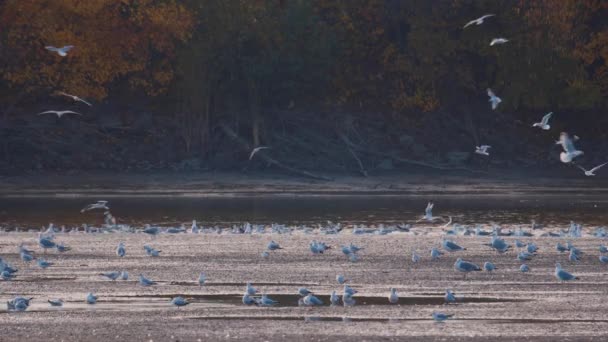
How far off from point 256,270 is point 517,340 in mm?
6708

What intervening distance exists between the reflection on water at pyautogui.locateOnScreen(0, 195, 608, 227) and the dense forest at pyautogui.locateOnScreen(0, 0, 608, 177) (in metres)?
5.22

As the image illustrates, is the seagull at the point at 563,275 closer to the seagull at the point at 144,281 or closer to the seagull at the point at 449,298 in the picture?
the seagull at the point at 449,298

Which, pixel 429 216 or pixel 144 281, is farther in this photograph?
pixel 429 216

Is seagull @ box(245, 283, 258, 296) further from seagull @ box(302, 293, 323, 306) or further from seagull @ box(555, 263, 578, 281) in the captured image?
seagull @ box(555, 263, 578, 281)

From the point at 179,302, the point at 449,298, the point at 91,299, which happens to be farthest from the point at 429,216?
the point at 91,299

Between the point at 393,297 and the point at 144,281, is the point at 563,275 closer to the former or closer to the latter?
the point at 393,297

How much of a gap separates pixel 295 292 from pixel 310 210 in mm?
15264

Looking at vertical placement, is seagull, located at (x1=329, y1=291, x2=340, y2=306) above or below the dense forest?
below

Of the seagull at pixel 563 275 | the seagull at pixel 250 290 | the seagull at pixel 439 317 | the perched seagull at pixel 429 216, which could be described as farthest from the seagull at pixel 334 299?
the perched seagull at pixel 429 216

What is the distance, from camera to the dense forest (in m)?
40.0

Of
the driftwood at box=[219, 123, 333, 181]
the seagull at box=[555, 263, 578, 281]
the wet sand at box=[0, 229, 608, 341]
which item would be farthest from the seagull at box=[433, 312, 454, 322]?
the driftwood at box=[219, 123, 333, 181]

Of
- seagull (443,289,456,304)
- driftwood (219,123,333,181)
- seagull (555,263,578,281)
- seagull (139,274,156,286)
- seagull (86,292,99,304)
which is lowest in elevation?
seagull (86,292,99,304)

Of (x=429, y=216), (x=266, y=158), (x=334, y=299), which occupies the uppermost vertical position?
(x=266, y=158)

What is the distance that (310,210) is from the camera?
104ft
